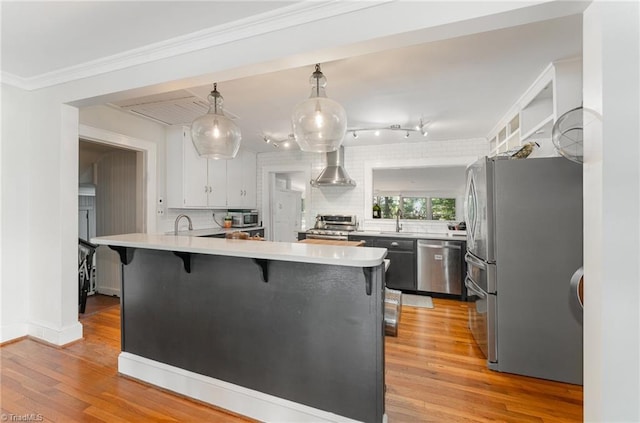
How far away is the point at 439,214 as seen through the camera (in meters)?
4.85

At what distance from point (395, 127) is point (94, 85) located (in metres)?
3.23

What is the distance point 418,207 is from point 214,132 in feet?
12.3

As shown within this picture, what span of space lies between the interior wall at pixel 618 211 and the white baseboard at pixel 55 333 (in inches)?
148

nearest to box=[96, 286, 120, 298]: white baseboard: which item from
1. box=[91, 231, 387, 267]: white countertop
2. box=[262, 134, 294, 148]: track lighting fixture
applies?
box=[91, 231, 387, 267]: white countertop

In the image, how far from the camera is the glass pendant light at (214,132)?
2232 millimetres

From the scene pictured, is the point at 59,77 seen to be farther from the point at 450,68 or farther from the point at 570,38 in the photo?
the point at 570,38

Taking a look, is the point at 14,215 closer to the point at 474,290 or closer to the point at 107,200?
the point at 107,200

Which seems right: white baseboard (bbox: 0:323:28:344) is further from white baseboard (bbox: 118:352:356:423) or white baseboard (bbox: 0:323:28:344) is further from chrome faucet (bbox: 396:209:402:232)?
chrome faucet (bbox: 396:209:402:232)

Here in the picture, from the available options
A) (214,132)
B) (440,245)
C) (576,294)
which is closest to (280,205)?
(440,245)

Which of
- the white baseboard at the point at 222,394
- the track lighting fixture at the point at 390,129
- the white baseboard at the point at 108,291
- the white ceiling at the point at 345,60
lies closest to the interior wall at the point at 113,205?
the white baseboard at the point at 108,291

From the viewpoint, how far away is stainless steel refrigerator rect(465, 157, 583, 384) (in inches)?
84.2

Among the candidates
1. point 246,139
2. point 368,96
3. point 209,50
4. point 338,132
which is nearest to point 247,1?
point 209,50

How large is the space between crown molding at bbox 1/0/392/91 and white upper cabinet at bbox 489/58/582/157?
1.75 meters

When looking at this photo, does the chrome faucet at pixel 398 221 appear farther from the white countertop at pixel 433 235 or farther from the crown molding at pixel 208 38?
the crown molding at pixel 208 38
